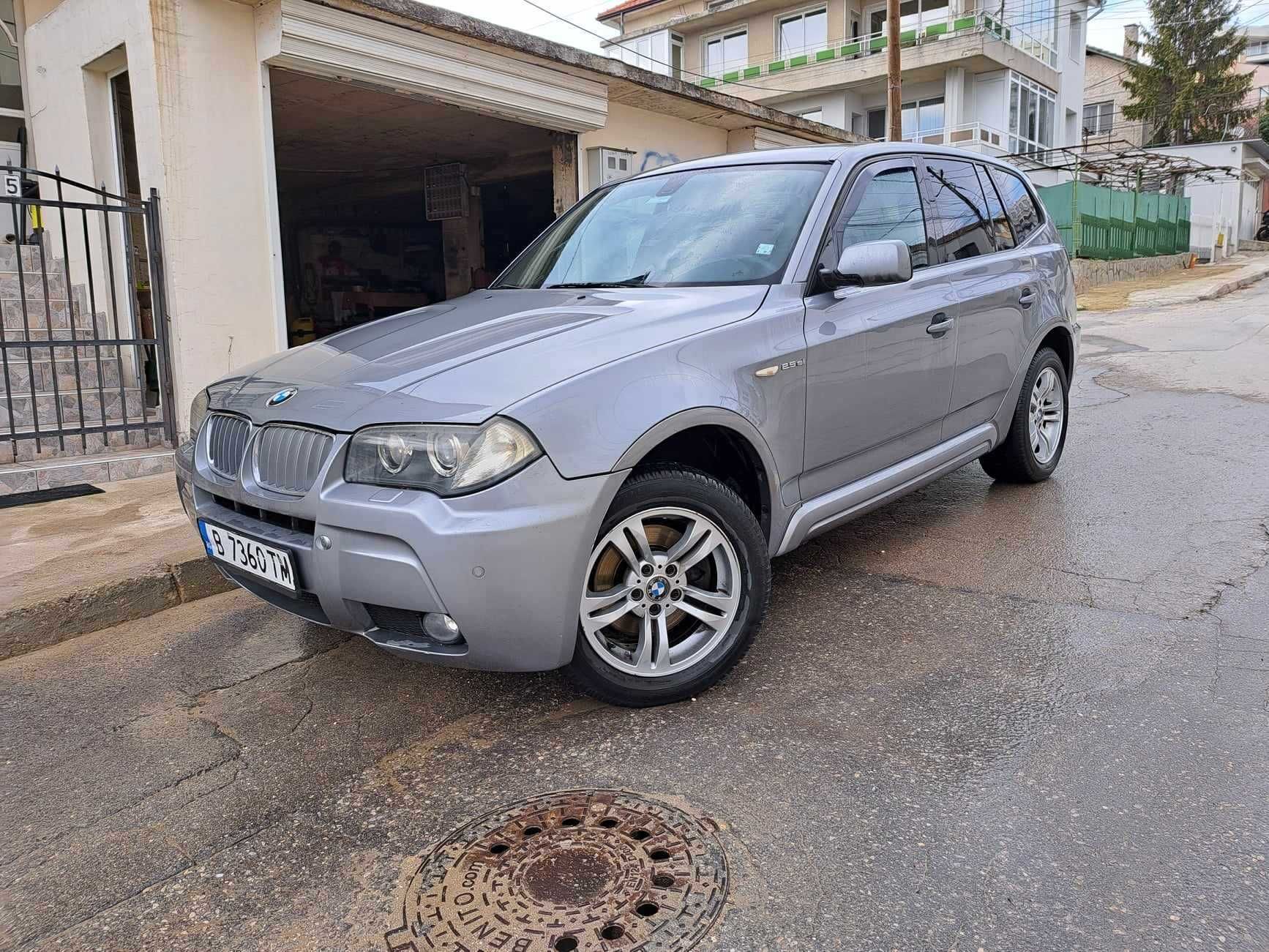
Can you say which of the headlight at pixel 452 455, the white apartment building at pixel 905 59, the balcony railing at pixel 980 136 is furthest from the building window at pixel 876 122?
the headlight at pixel 452 455

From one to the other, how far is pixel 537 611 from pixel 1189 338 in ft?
41.7

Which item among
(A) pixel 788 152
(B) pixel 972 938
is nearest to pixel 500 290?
(A) pixel 788 152

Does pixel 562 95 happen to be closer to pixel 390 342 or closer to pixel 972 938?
pixel 390 342

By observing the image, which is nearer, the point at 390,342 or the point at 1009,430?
the point at 390,342

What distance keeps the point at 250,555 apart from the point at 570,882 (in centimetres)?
148

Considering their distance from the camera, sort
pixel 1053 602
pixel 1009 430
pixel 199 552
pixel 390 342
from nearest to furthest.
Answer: pixel 390 342 → pixel 1053 602 → pixel 199 552 → pixel 1009 430

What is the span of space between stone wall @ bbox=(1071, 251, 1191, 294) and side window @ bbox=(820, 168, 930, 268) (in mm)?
17988

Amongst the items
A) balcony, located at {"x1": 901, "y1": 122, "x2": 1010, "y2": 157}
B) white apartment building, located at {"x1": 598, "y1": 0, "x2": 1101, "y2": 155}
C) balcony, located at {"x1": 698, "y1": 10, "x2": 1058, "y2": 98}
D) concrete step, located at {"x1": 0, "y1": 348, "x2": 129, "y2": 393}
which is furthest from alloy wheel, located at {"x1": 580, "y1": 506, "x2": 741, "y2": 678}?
balcony, located at {"x1": 901, "y1": 122, "x2": 1010, "y2": 157}

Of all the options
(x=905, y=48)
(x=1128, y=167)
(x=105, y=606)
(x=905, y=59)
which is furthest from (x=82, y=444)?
(x=905, y=48)

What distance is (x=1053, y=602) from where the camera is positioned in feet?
12.9

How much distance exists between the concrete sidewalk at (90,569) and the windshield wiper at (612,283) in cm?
216

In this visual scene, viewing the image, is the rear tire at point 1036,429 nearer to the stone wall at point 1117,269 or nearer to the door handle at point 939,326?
the door handle at point 939,326

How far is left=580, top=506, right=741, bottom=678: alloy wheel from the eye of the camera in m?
2.93

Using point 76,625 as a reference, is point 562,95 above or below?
above
